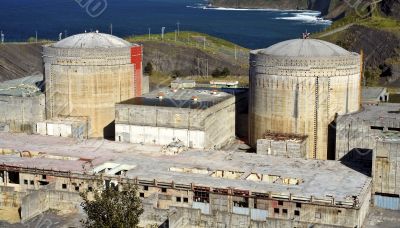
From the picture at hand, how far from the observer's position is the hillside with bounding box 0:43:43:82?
71.4m

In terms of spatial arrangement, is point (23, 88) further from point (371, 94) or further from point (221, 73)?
Answer: point (221, 73)

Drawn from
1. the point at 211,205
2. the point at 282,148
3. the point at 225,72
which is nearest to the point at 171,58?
the point at 225,72

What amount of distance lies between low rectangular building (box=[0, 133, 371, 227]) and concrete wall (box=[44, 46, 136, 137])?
16.2ft

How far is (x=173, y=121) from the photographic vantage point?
40531 mm

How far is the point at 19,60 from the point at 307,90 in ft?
Answer: 150

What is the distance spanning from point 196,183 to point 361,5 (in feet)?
339

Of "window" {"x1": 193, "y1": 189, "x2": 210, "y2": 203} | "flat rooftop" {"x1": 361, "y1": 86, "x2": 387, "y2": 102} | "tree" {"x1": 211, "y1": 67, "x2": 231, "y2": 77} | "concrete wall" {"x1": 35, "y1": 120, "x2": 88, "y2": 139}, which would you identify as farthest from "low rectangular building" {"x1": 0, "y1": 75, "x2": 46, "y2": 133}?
"tree" {"x1": 211, "y1": 67, "x2": 231, "y2": 77}

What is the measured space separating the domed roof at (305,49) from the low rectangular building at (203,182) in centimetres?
749

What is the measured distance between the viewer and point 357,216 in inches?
1155

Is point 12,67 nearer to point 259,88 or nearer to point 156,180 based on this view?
point 259,88

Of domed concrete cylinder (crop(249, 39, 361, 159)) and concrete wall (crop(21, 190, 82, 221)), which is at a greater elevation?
domed concrete cylinder (crop(249, 39, 361, 159))

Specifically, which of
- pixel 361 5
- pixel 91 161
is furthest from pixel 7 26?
pixel 91 161

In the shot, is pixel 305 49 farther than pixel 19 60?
No

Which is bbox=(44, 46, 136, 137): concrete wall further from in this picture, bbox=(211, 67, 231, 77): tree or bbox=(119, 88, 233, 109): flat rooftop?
bbox=(211, 67, 231, 77): tree
